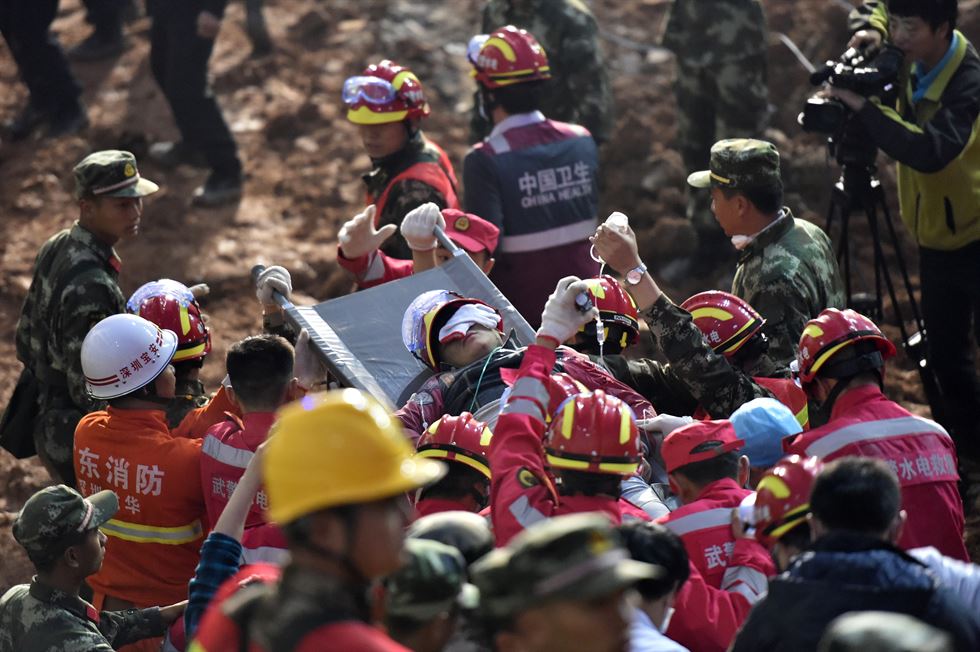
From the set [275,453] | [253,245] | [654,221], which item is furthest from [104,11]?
[275,453]

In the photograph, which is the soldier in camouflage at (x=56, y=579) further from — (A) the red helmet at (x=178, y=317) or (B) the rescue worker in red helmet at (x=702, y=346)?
(B) the rescue worker in red helmet at (x=702, y=346)

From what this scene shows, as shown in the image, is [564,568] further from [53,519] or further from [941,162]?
[941,162]

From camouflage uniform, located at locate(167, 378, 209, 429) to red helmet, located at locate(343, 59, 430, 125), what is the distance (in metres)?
2.01

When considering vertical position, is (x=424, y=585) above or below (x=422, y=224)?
above

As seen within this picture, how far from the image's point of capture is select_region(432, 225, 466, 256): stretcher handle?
20.6 ft

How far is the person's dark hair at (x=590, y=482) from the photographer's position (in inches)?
163

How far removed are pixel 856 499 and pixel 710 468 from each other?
1.01 meters

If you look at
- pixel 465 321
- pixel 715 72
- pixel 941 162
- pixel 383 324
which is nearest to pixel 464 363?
pixel 465 321

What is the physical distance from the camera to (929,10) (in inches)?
267

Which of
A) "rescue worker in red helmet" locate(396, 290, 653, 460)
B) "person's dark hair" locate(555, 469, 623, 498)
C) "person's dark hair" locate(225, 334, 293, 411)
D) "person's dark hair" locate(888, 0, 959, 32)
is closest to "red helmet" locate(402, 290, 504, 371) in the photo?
"rescue worker in red helmet" locate(396, 290, 653, 460)

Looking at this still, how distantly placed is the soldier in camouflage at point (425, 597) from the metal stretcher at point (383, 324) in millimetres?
2425

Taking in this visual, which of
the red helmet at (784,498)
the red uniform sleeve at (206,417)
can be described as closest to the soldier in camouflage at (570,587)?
the red helmet at (784,498)

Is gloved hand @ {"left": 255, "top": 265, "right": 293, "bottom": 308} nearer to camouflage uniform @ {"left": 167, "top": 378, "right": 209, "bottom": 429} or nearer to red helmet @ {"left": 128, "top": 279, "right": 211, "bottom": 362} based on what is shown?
red helmet @ {"left": 128, "top": 279, "right": 211, "bottom": 362}

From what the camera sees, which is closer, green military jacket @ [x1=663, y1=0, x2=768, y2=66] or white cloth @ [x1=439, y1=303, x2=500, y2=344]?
white cloth @ [x1=439, y1=303, x2=500, y2=344]
